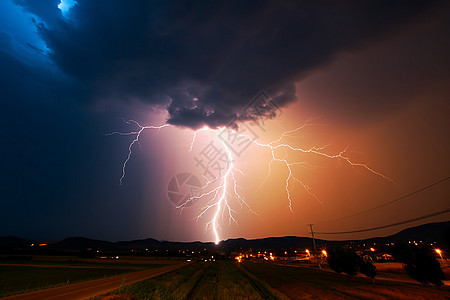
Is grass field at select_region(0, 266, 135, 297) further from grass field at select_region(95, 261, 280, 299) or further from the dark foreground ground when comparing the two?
grass field at select_region(95, 261, 280, 299)

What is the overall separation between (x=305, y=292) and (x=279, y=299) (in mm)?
4474

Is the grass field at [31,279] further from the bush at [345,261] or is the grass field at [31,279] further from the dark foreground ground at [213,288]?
the bush at [345,261]

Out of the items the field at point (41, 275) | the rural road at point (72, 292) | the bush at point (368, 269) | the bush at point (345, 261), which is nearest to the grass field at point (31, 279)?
the field at point (41, 275)

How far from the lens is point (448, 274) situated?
27.9 metres

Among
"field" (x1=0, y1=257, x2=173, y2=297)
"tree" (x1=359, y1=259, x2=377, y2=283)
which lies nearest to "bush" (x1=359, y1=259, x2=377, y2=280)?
"tree" (x1=359, y1=259, x2=377, y2=283)

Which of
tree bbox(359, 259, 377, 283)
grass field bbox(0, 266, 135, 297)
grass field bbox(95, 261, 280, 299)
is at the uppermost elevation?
tree bbox(359, 259, 377, 283)

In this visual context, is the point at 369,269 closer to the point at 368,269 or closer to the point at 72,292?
the point at 368,269

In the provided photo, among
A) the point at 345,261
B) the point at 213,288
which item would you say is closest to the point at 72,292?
the point at 213,288

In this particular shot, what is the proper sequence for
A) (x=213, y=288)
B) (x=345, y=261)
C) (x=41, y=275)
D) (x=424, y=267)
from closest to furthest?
(x=213, y=288), (x=424, y=267), (x=41, y=275), (x=345, y=261)

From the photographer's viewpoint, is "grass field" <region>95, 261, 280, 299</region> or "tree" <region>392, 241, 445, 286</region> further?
"tree" <region>392, 241, 445, 286</region>

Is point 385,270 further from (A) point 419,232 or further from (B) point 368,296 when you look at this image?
(A) point 419,232

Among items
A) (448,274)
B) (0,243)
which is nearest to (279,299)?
(448,274)

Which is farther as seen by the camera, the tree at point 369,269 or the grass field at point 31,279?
the tree at point 369,269

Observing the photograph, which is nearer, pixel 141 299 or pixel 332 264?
pixel 141 299
